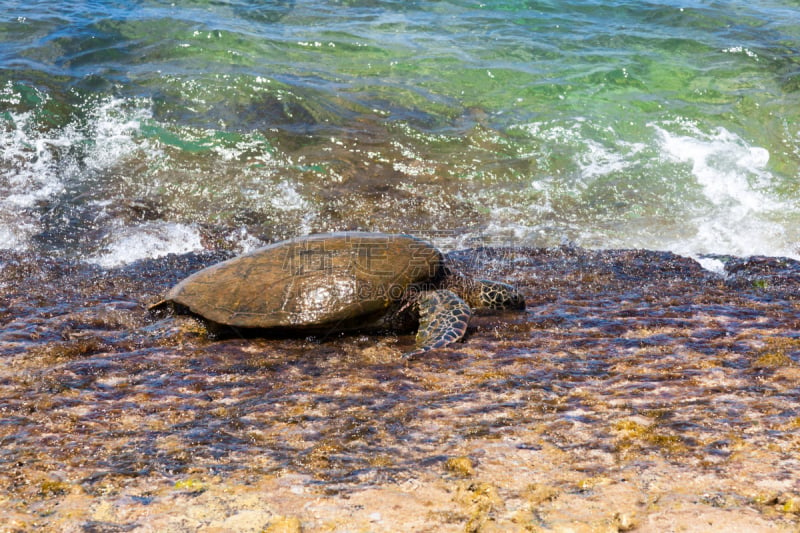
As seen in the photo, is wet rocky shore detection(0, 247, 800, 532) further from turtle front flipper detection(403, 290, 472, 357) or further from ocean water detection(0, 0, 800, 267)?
ocean water detection(0, 0, 800, 267)

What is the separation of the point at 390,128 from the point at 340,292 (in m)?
6.73

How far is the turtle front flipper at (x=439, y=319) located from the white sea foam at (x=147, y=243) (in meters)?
3.79

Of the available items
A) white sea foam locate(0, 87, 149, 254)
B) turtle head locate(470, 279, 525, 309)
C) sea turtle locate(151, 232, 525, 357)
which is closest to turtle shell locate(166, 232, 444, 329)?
sea turtle locate(151, 232, 525, 357)

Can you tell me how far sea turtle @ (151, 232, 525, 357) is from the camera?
5129mm

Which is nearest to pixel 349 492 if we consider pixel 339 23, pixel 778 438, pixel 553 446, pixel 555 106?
pixel 553 446

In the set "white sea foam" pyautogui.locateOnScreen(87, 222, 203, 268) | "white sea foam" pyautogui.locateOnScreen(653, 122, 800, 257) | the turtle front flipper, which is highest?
→ "white sea foam" pyautogui.locateOnScreen(653, 122, 800, 257)

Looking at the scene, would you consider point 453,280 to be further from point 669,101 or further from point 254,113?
point 669,101

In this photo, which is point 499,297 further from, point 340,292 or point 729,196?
point 729,196

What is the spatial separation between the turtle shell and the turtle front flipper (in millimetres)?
228

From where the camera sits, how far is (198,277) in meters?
5.57

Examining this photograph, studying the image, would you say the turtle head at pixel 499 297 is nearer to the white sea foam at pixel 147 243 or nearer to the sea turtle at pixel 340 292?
the sea turtle at pixel 340 292

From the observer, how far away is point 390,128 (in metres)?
11.4

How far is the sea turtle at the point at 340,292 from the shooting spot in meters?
5.13

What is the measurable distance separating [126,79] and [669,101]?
35.8 feet
